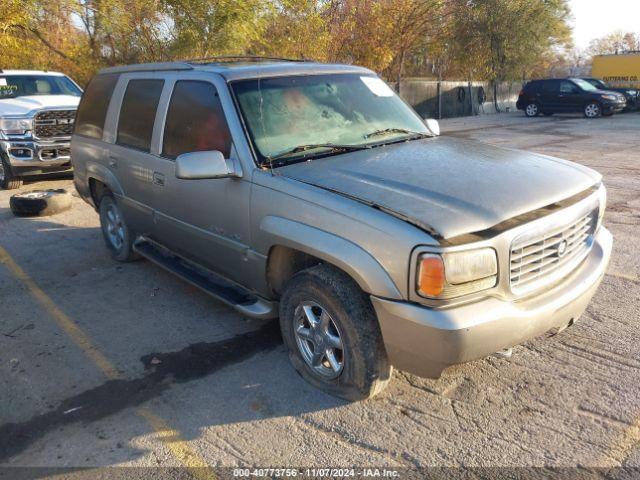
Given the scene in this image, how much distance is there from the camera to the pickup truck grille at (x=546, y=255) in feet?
9.18

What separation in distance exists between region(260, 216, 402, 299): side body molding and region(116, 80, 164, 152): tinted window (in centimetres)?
195

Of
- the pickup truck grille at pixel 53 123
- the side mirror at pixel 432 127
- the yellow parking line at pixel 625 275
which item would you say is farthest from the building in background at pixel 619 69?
the side mirror at pixel 432 127

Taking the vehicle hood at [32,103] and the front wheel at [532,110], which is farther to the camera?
the front wheel at [532,110]

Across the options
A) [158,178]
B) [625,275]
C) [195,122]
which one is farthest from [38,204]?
[625,275]

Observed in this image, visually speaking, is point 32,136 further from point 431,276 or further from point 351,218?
point 431,276

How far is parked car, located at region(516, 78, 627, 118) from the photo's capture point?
22.4 meters

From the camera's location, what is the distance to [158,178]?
4469 millimetres

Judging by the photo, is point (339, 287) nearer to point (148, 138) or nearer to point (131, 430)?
point (131, 430)

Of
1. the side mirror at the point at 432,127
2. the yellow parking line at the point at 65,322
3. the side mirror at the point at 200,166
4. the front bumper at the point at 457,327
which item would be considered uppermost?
Result: the side mirror at the point at 432,127

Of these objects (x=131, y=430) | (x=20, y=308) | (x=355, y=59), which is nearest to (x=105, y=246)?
(x=20, y=308)

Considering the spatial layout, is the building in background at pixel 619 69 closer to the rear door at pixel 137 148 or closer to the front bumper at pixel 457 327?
the rear door at pixel 137 148

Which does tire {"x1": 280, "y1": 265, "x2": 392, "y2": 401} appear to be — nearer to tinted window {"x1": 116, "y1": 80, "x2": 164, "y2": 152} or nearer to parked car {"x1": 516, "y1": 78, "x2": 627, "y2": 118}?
tinted window {"x1": 116, "y1": 80, "x2": 164, "y2": 152}

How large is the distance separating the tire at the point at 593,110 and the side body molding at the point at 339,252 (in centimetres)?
2303

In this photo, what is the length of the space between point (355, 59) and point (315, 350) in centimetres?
2201
